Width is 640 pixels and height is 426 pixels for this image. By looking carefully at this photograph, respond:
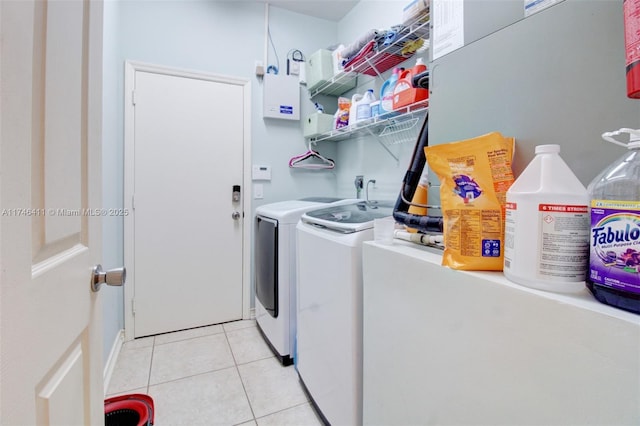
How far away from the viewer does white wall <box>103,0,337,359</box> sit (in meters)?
1.97

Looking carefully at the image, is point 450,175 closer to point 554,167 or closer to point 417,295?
point 554,167

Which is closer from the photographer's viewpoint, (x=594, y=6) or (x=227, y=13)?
(x=594, y=6)

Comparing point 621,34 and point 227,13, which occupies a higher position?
point 227,13

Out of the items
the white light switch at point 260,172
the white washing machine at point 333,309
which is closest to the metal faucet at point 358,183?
the white light switch at point 260,172

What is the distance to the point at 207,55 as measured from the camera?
2.51 meters

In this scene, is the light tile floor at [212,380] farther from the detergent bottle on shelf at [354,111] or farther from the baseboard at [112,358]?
the detergent bottle on shelf at [354,111]

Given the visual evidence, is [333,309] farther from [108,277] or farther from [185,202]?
[185,202]

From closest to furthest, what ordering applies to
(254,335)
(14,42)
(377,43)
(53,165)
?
1. (14,42)
2. (53,165)
3. (377,43)
4. (254,335)

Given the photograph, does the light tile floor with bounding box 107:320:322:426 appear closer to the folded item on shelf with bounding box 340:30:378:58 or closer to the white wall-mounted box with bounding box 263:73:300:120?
the white wall-mounted box with bounding box 263:73:300:120

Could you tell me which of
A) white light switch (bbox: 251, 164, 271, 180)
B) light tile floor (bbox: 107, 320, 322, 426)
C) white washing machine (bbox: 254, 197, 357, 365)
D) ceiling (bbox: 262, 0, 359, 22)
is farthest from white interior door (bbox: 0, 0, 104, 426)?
ceiling (bbox: 262, 0, 359, 22)

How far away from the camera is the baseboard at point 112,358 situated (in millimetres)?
1761

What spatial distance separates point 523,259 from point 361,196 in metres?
2.05

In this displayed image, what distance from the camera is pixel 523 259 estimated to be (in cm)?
55

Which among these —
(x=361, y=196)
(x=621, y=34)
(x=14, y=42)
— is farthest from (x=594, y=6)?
(x=361, y=196)
